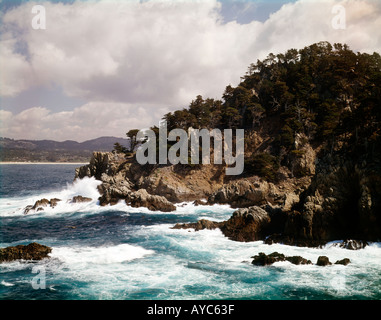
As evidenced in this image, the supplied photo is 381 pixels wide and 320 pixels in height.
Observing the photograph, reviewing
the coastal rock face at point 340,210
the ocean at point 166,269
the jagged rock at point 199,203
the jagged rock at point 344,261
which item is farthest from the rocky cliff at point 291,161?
the jagged rock at point 344,261

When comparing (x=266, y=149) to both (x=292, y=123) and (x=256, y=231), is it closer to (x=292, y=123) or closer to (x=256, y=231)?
(x=292, y=123)

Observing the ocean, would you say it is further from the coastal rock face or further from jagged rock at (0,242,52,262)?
the coastal rock face

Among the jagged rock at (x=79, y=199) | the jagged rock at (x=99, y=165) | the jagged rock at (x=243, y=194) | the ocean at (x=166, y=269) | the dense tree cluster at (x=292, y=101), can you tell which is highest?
the dense tree cluster at (x=292, y=101)

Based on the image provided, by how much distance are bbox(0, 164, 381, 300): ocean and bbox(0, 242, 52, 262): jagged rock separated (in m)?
0.66

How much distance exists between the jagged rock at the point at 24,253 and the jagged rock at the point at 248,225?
18.3m

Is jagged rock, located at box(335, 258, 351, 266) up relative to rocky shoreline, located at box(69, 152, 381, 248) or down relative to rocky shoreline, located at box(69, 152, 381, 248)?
down

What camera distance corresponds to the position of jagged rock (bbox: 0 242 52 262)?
20347 mm

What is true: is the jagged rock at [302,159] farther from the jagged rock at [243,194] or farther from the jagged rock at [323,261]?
the jagged rock at [323,261]

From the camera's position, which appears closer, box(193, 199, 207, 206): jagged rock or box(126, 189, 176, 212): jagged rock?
box(126, 189, 176, 212): jagged rock

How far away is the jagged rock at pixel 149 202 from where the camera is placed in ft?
140

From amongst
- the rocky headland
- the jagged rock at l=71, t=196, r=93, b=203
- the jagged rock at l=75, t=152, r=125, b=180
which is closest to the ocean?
the rocky headland

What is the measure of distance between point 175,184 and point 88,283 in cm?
3419

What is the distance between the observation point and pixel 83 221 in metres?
35.4

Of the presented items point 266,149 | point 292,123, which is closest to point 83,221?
point 266,149
